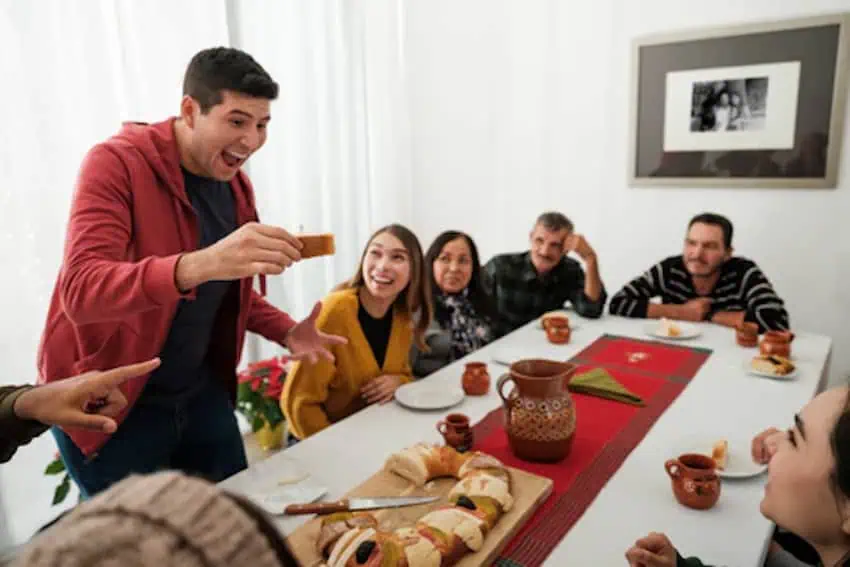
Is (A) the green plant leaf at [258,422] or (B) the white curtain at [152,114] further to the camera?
(A) the green plant leaf at [258,422]

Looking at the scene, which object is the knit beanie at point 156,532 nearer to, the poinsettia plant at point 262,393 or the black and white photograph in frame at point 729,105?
the poinsettia plant at point 262,393

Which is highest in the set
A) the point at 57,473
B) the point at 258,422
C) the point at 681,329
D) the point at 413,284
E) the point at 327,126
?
the point at 327,126

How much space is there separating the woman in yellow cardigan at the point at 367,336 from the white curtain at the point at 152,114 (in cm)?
114

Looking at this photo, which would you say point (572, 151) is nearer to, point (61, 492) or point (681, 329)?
point (681, 329)

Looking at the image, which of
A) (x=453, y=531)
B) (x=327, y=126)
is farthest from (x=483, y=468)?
(x=327, y=126)

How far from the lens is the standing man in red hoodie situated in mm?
1188

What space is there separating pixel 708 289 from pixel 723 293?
0.22 ft

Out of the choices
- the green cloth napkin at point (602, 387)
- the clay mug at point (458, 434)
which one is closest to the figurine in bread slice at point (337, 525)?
the clay mug at point (458, 434)

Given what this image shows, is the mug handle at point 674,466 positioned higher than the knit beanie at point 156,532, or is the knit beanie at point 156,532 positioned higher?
the knit beanie at point 156,532

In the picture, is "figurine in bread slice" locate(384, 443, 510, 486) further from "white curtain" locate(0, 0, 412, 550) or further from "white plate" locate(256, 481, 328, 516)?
"white curtain" locate(0, 0, 412, 550)

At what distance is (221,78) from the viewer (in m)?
1.38

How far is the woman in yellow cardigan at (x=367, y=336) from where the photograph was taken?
175 cm

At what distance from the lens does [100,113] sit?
7.80ft

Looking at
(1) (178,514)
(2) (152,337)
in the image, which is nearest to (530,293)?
(2) (152,337)
